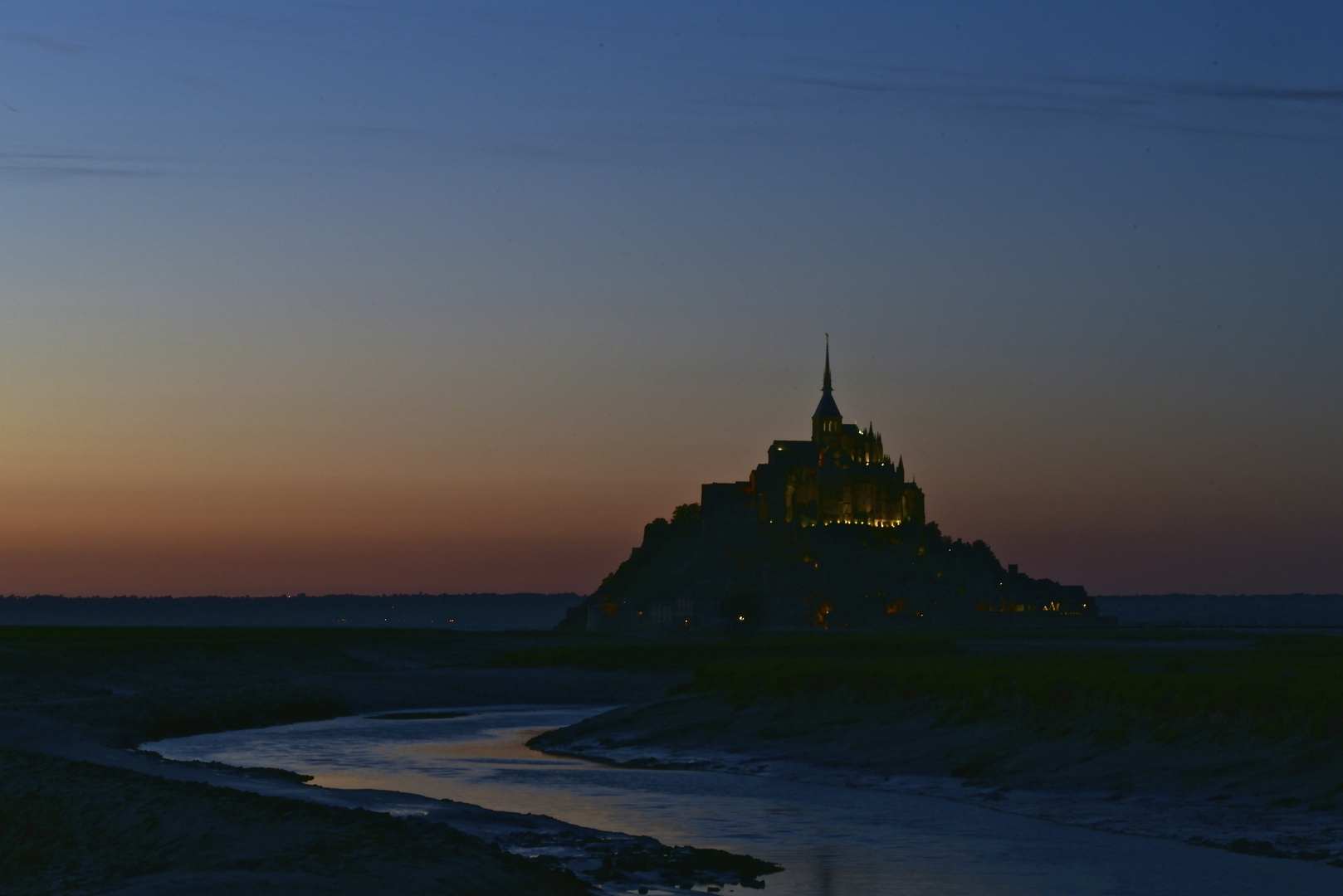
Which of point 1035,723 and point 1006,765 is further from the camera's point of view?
point 1035,723

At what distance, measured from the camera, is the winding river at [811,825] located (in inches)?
837

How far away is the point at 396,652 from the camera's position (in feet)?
316

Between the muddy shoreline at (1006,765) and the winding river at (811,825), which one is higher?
the muddy shoreline at (1006,765)

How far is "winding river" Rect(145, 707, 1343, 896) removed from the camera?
69.7ft

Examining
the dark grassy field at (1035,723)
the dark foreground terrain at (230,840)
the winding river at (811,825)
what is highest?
the dark grassy field at (1035,723)

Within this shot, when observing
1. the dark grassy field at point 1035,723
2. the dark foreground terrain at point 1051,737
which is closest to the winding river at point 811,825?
the dark foreground terrain at point 1051,737

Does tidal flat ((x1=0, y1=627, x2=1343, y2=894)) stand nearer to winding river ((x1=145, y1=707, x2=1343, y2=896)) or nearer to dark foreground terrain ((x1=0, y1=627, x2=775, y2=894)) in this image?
dark foreground terrain ((x1=0, y1=627, x2=775, y2=894))

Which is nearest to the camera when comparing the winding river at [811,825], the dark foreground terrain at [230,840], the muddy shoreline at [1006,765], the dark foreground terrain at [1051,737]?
the dark foreground terrain at [230,840]

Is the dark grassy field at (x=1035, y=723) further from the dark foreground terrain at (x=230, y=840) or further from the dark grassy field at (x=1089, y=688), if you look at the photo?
the dark foreground terrain at (x=230, y=840)

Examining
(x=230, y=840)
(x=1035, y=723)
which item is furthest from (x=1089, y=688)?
(x=230, y=840)

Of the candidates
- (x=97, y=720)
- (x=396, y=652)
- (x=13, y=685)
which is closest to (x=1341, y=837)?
(x=97, y=720)

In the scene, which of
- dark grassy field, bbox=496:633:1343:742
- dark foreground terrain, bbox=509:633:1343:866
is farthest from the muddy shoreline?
dark grassy field, bbox=496:633:1343:742

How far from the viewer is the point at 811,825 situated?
88.6 feet

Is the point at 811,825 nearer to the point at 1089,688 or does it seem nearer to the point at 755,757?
the point at 1089,688
